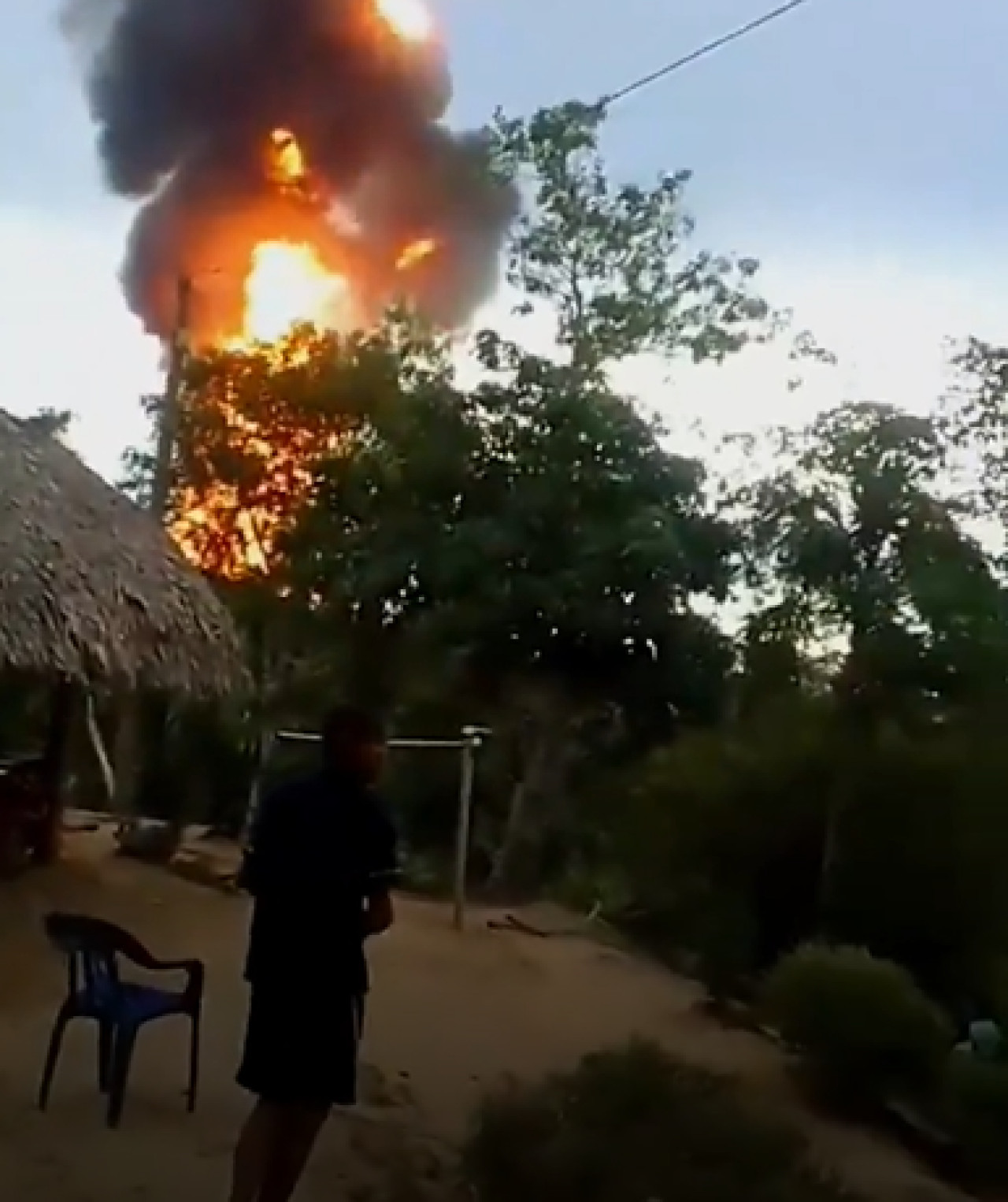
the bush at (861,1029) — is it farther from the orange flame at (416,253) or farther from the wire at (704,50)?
the orange flame at (416,253)

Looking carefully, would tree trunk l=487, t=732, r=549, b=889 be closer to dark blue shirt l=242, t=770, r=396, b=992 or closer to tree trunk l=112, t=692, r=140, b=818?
tree trunk l=112, t=692, r=140, b=818

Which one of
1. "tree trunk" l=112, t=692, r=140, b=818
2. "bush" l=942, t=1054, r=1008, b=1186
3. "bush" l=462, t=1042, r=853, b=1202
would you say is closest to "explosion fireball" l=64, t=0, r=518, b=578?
"tree trunk" l=112, t=692, r=140, b=818

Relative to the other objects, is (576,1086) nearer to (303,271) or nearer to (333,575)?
(333,575)

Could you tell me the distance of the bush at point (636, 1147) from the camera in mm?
4895

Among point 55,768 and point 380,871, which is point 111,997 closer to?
point 380,871

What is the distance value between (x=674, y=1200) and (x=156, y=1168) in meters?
1.70

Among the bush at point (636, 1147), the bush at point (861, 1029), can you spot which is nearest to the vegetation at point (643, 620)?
the bush at point (861, 1029)

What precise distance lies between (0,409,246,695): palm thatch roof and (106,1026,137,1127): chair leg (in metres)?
3.06

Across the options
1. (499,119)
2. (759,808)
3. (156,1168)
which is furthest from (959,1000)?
(499,119)

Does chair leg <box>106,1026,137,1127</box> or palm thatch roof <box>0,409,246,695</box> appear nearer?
chair leg <box>106,1026,137,1127</box>

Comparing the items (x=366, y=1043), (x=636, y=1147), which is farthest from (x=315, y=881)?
(x=366, y=1043)

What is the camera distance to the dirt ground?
5859 mm

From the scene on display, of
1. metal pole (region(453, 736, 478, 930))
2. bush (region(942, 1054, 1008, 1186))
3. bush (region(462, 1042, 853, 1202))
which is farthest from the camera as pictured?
metal pole (region(453, 736, 478, 930))

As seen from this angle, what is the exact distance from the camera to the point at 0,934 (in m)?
9.55
